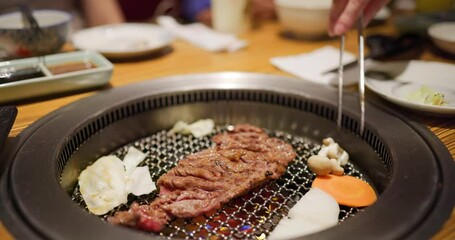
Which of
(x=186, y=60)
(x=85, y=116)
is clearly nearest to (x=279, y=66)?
(x=186, y=60)

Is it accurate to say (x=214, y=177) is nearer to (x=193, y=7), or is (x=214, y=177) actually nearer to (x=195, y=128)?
(x=195, y=128)

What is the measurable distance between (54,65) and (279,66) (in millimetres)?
1077

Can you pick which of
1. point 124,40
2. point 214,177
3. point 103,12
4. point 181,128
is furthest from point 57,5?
point 214,177

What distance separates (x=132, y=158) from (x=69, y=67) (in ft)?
1.88

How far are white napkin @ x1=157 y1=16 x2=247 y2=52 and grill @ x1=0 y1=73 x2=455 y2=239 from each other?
0.47 m

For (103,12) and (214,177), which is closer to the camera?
(214,177)

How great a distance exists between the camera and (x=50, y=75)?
1749 millimetres

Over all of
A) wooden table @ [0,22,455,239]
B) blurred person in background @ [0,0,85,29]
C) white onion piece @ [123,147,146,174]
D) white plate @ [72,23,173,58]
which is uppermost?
white plate @ [72,23,173,58]

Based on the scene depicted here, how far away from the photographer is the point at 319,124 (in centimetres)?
179

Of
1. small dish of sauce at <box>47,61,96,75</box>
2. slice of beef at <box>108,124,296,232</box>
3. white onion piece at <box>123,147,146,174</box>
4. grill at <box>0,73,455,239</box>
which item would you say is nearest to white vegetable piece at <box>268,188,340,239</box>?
grill at <box>0,73,455,239</box>

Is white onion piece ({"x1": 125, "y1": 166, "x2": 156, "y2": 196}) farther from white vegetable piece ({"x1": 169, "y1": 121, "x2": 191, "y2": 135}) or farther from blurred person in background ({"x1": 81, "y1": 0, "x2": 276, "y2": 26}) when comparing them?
blurred person in background ({"x1": 81, "y1": 0, "x2": 276, "y2": 26})

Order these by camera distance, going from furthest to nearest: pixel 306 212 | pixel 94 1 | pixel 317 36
Result: pixel 94 1
pixel 317 36
pixel 306 212

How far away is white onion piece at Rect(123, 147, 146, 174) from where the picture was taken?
5.11 feet

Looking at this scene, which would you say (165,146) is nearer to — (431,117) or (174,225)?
(174,225)
